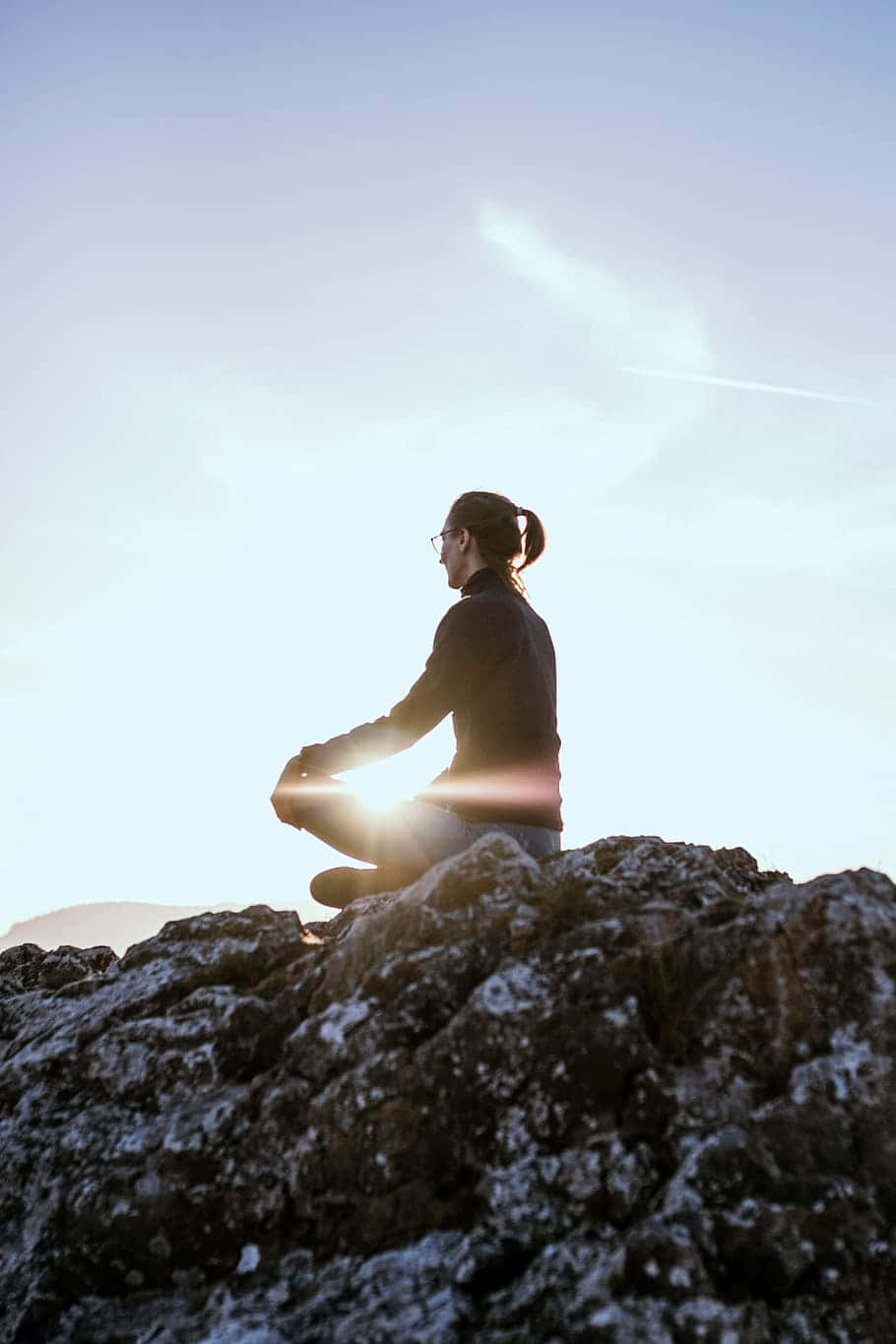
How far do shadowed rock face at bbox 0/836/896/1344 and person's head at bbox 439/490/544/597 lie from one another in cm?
334

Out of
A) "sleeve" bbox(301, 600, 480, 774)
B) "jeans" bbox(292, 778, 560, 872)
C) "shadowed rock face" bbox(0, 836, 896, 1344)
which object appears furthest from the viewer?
"jeans" bbox(292, 778, 560, 872)

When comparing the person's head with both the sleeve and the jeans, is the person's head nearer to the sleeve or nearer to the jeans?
the sleeve

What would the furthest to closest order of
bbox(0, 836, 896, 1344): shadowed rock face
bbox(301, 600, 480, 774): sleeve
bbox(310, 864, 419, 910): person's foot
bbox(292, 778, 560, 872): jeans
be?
bbox(310, 864, 419, 910): person's foot, bbox(292, 778, 560, 872): jeans, bbox(301, 600, 480, 774): sleeve, bbox(0, 836, 896, 1344): shadowed rock face

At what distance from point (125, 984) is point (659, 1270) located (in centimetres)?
409

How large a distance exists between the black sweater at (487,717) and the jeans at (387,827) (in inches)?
6.9

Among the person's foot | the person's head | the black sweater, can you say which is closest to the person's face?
the person's head

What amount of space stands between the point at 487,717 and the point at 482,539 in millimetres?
1791

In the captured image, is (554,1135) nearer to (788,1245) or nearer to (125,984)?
(788,1245)

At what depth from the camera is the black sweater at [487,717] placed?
778cm

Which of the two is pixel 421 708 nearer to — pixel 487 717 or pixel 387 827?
pixel 487 717

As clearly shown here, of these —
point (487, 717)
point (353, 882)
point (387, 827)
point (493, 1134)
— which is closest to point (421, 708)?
point (487, 717)

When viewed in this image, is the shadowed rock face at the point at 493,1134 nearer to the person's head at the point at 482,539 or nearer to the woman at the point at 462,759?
the woman at the point at 462,759

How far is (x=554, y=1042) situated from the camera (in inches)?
200

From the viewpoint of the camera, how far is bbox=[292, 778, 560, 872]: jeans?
7684 millimetres
